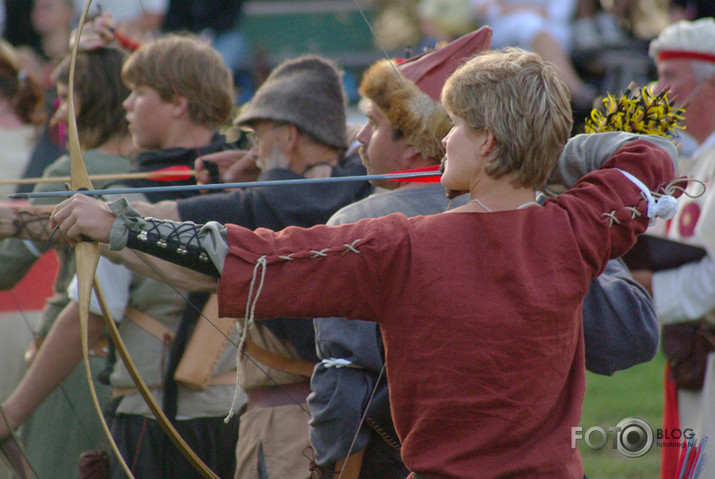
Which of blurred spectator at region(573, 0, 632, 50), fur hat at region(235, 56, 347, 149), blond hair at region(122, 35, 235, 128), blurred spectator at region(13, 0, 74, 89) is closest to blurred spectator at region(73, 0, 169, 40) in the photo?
blond hair at region(122, 35, 235, 128)

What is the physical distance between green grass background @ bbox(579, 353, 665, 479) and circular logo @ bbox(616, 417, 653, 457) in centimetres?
103

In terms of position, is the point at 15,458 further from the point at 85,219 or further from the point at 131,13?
the point at 131,13

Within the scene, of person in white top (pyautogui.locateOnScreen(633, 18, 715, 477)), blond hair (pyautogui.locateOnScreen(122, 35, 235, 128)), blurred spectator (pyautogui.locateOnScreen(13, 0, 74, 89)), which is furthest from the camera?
blurred spectator (pyautogui.locateOnScreen(13, 0, 74, 89))

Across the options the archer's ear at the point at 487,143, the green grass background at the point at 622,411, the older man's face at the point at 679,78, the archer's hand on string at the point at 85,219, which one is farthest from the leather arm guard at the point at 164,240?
the older man's face at the point at 679,78

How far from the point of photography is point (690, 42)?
3680 mm

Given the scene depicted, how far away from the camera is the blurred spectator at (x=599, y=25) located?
7047 millimetres

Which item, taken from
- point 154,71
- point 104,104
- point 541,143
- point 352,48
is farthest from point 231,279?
point 352,48

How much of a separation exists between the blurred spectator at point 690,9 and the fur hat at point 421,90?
5384mm

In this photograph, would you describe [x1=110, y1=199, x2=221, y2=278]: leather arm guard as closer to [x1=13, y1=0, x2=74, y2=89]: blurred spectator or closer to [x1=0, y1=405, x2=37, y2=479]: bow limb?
[x1=0, y1=405, x2=37, y2=479]: bow limb

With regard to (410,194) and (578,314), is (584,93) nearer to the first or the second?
(410,194)

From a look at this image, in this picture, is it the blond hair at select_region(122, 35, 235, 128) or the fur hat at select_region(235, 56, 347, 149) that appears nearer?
the fur hat at select_region(235, 56, 347, 149)

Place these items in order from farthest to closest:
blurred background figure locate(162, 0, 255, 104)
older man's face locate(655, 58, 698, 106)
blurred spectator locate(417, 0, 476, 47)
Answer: blurred background figure locate(162, 0, 255, 104) → blurred spectator locate(417, 0, 476, 47) → older man's face locate(655, 58, 698, 106)

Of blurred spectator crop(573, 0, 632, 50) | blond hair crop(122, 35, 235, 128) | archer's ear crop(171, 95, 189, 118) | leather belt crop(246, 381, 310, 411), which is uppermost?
blond hair crop(122, 35, 235, 128)

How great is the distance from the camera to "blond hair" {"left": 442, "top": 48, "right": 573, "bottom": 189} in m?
1.60
